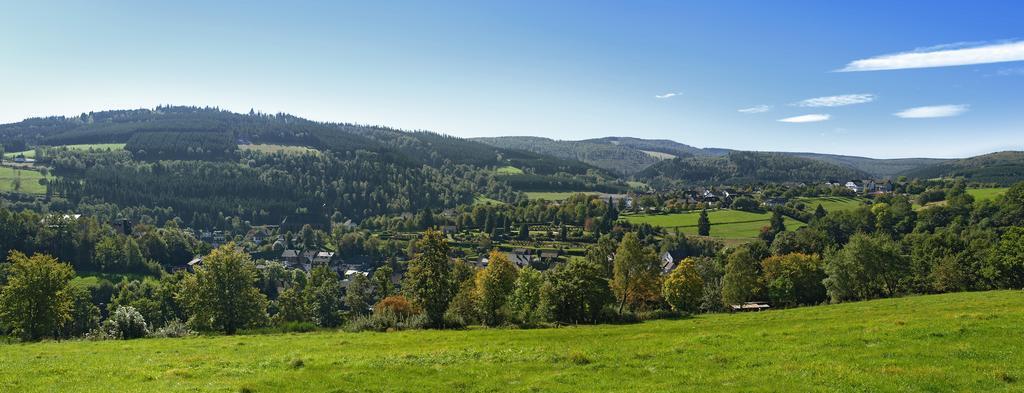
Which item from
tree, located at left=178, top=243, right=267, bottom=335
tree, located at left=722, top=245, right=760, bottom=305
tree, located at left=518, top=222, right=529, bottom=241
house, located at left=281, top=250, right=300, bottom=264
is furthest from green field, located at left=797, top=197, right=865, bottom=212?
tree, located at left=178, top=243, right=267, bottom=335

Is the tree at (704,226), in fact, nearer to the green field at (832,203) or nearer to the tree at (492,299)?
the green field at (832,203)

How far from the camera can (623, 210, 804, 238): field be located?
14425 centimetres

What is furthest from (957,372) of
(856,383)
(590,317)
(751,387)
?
(590,317)

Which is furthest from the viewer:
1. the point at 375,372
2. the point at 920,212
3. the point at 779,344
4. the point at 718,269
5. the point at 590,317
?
the point at 920,212

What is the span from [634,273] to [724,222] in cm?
11070

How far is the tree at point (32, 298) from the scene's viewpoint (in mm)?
41250

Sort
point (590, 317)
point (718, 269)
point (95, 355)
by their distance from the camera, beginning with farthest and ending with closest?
point (718, 269) → point (590, 317) → point (95, 355)

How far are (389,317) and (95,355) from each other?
1884cm

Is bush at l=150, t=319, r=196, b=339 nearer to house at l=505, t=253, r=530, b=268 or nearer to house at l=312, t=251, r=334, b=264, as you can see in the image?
house at l=505, t=253, r=530, b=268

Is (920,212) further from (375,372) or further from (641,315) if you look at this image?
(375,372)

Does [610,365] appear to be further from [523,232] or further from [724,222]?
[724,222]

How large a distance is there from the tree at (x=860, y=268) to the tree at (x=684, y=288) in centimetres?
1667

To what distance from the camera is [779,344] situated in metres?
22.0

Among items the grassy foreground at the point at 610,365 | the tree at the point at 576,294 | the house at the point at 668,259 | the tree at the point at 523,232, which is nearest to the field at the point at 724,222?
the house at the point at 668,259
